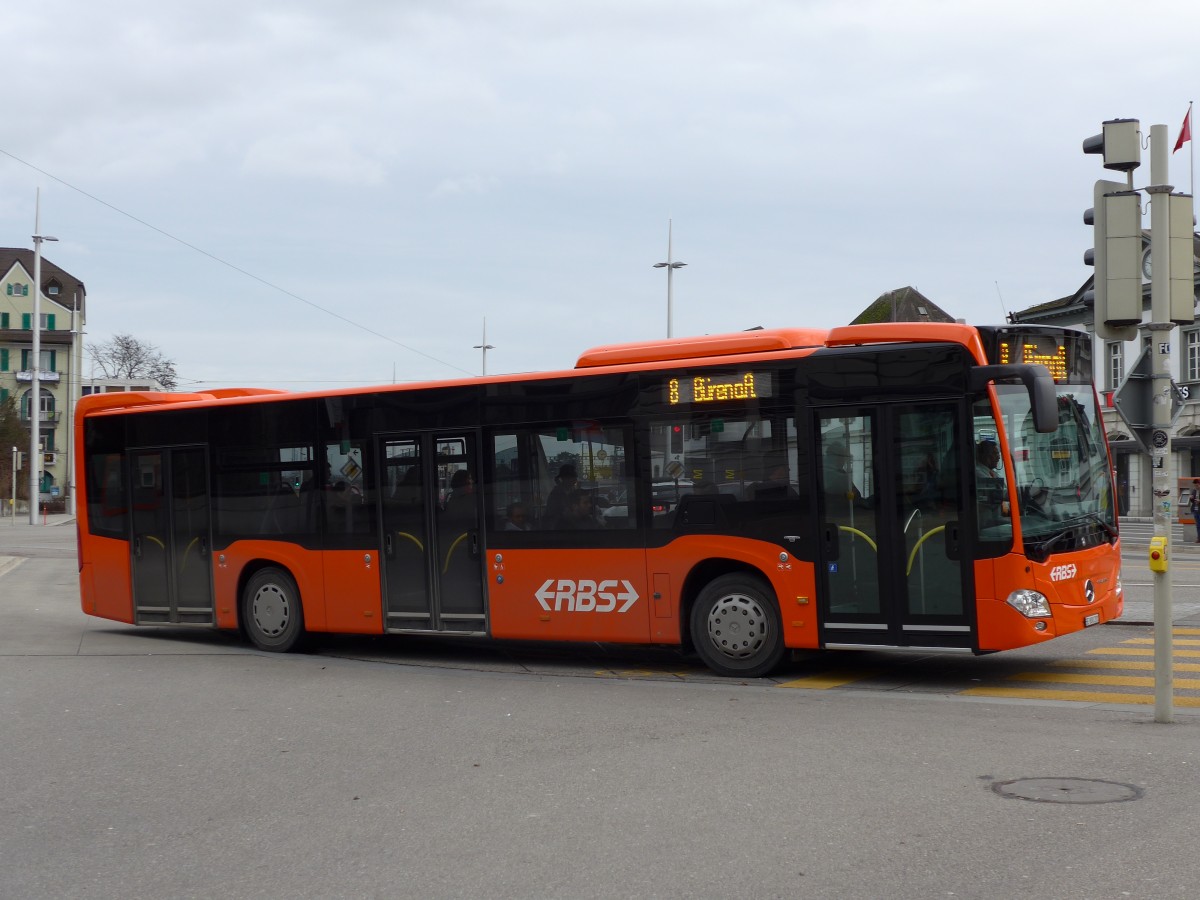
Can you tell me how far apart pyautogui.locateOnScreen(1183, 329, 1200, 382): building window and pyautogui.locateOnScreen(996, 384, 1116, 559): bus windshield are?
140 ft

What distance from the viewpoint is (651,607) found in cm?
1220

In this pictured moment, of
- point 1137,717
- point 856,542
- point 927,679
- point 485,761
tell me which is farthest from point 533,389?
point 1137,717

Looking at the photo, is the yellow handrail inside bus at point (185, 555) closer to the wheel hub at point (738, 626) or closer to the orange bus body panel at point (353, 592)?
the orange bus body panel at point (353, 592)

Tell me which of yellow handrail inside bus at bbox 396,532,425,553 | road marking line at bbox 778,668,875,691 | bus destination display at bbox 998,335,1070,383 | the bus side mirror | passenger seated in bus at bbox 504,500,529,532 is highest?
bus destination display at bbox 998,335,1070,383

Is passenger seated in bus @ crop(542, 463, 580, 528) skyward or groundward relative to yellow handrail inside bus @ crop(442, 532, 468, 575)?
skyward

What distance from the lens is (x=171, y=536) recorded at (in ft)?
52.4

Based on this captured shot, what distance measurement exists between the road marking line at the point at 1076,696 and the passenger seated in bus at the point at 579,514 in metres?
3.57

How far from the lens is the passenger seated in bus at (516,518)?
510 inches

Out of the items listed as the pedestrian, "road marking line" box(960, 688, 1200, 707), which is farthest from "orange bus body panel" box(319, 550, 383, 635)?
the pedestrian

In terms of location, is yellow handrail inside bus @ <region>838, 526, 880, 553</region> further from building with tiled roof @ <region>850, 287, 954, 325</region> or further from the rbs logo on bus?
building with tiled roof @ <region>850, 287, 954, 325</region>

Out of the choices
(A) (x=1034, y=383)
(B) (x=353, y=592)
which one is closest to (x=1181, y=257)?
(A) (x=1034, y=383)

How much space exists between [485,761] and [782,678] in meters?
4.27

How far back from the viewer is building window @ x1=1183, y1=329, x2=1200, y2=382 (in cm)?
5066

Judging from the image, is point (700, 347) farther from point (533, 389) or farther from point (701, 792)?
point (701, 792)
